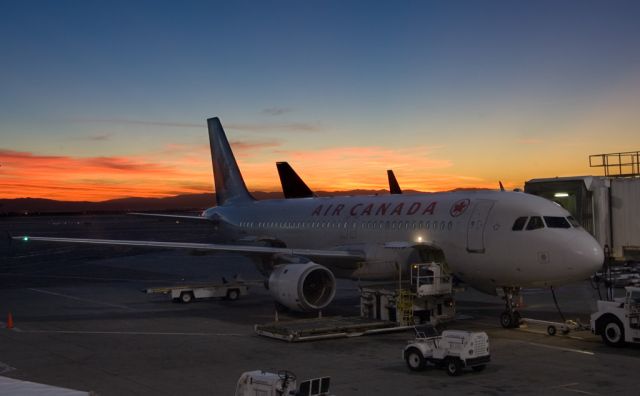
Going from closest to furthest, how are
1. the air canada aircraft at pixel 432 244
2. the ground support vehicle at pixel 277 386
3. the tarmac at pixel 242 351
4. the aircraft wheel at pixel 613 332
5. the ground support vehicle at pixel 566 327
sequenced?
the ground support vehicle at pixel 277 386, the tarmac at pixel 242 351, the aircraft wheel at pixel 613 332, the ground support vehicle at pixel 566 327, the air canada aircraft at pixel 432 244

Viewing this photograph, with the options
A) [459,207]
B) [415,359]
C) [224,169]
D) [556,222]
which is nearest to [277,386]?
[415,359]

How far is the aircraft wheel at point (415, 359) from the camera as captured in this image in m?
14.6

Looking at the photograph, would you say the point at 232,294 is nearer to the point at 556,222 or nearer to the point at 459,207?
the point at 459,207

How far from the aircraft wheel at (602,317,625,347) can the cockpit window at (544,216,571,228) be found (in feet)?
9.73

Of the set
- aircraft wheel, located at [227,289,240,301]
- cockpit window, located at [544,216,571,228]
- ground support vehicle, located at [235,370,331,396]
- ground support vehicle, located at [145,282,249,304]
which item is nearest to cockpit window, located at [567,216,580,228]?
cockpit window, located at [544,216,571,228]

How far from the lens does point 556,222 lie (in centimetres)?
1917

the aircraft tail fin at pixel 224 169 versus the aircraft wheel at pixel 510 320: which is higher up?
the aircraft tail fin at pixel 224 169

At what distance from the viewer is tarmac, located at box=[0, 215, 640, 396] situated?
44.5ft

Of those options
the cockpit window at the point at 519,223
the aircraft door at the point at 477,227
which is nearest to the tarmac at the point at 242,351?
the aircraft door at the point at 477,227

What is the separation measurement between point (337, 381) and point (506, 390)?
3208 mm

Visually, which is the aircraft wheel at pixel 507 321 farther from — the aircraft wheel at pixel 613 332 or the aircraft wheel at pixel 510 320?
the aircraft wheel at pixel 613 332

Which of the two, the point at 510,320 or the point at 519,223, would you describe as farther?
the point at 510,320

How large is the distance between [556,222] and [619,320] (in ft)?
10.9

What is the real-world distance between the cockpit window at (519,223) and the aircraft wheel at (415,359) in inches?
242
